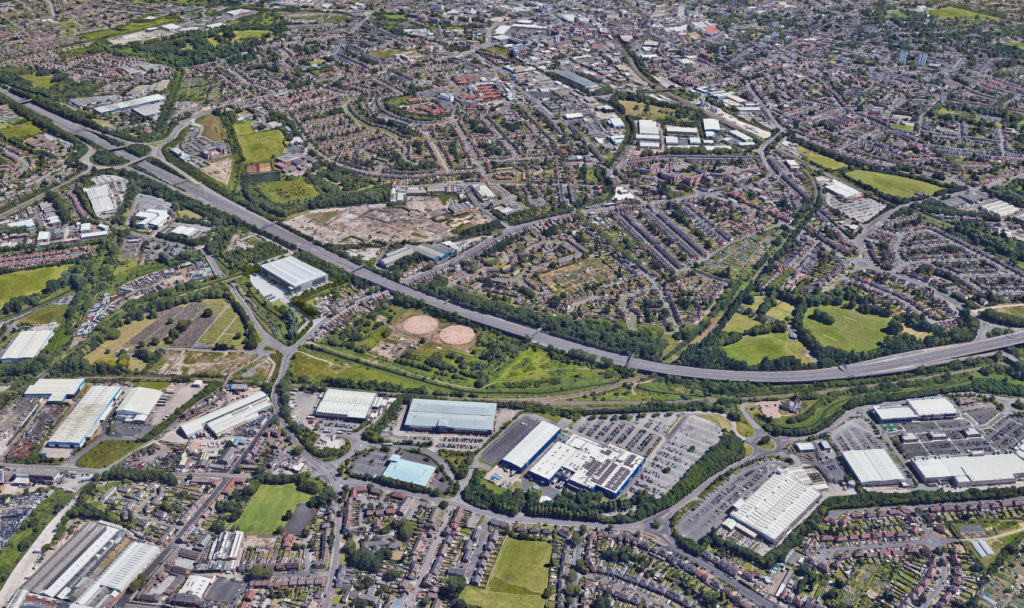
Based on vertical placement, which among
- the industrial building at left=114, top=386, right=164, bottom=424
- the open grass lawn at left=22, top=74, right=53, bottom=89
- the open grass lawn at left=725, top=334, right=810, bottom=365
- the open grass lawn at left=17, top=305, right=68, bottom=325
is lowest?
the open grass lawn at left=22, top=74, right=53, bottom=89

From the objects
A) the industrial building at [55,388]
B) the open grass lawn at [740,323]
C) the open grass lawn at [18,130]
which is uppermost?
the open grass lawn at [740,323]

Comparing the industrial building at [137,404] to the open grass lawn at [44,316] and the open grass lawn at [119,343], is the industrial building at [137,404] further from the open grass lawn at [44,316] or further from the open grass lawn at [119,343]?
the open grass lawn at [44,316]

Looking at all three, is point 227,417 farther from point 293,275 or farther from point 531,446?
point 531,446

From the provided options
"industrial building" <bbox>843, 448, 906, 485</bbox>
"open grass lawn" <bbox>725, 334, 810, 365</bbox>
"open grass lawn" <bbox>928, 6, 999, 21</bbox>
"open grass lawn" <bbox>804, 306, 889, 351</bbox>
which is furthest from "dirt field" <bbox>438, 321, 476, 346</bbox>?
"open grass lawn" <bbox>928, 6, 999, 21</bbox>

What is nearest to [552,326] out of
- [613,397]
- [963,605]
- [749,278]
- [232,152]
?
[613,397]

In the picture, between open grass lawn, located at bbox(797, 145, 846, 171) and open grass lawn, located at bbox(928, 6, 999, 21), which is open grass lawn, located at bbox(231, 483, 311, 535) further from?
open grass lawn, located at bbox(928, 6, 999, 21)

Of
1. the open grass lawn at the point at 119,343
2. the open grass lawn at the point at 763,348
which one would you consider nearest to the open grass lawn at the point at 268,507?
the open grass lawn at the point at 119,343

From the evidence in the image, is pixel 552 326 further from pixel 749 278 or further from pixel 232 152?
pixel 232 152
